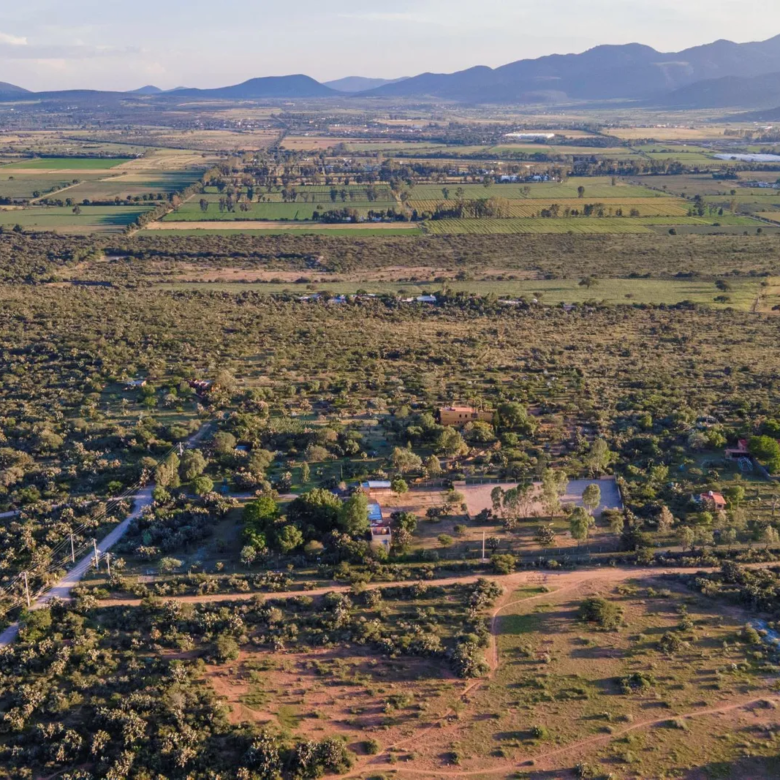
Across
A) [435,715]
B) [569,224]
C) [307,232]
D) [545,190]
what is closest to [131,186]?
[307,232]

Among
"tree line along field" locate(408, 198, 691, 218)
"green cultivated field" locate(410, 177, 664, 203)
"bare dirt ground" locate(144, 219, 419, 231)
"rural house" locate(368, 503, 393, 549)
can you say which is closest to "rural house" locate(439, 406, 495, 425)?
"rural house" locate(368, 503, 393, 549)

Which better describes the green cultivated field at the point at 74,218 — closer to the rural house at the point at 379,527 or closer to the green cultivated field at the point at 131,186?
the green cultivated field at the point at 131,186

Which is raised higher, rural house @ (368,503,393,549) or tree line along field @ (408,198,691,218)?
tree line along field @ (408,198,691,218)

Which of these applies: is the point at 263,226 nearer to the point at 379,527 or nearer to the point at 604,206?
the point at 604,206

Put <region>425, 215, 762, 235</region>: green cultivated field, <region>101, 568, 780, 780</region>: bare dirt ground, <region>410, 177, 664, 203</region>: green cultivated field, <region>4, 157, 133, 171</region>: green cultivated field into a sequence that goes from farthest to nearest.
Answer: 1. <region>4, 157, 133, 171</region>: green cultivated field
2. <region>410, 177, 664, 203</region>: green cultivated field
3. <region>425, 215, 762, 235</region>: green cultivated field
4. <region>101, 568, 780, 780</region>: bare dirt ground

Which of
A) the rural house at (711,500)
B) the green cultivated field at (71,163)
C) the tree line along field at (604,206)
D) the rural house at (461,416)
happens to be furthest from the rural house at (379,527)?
the green cultivated field at (71,163)

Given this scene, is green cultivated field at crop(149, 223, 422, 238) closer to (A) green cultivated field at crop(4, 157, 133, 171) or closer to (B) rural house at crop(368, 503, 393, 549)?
(B) rural house at crop(368, 503, 393, 549)

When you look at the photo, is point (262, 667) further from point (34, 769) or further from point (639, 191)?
point (639, 191)
